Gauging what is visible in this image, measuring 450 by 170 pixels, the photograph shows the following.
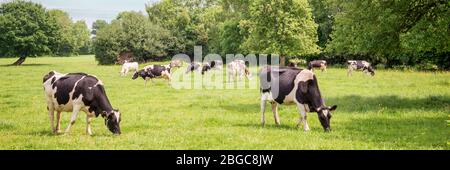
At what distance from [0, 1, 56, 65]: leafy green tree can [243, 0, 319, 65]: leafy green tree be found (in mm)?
45373

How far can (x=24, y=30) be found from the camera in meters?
78.2

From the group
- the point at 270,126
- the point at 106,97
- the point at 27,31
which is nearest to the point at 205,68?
the point at 270,126

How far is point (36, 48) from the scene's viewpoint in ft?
258

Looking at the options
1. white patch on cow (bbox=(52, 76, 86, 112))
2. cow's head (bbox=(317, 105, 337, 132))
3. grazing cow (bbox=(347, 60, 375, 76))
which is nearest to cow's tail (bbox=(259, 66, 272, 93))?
cow's head (bbox=(317, 105, 337, 132))

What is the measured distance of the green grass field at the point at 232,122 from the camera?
13336 mm

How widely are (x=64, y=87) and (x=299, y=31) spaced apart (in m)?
39.3

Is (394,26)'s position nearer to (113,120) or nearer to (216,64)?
(113,120)

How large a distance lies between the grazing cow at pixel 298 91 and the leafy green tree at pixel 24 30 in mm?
69100

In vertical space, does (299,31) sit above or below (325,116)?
above

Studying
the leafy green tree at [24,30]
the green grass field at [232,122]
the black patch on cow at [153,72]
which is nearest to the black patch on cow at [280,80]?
the green grass field at [232,122]

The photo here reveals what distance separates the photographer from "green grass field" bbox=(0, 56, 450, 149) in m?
13.3

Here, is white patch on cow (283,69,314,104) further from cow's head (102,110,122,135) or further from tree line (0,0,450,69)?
tree line (0,0,450,69)

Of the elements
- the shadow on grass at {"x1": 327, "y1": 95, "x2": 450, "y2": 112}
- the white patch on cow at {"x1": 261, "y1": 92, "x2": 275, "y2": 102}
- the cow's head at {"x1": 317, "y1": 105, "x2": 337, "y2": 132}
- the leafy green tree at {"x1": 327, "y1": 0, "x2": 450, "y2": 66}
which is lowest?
the shadow on grass at {"x1": 327, "y1": 95, "x2": 450, "y2": 112}

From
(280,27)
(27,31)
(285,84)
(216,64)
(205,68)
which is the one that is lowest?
(205,68)
